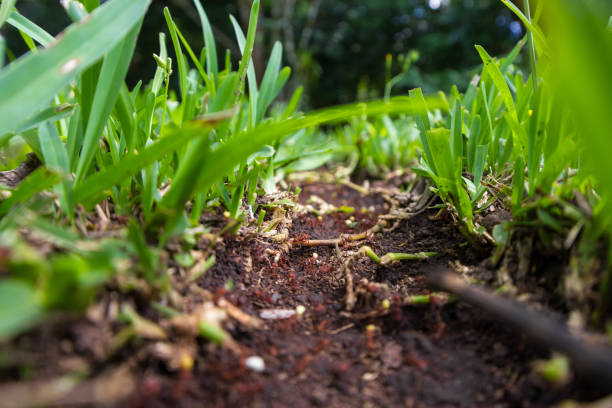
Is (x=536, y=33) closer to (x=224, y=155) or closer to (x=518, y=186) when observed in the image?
(x=518, y=186)

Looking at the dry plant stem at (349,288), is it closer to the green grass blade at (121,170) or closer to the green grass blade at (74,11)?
the green grass blade at (121,170)

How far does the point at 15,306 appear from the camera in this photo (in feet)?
1.19

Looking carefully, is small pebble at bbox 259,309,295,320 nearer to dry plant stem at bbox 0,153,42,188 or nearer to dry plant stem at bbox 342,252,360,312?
dry plant stem at bbox 342,252,360,312

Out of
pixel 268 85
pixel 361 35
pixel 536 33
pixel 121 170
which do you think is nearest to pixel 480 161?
pixel 536 33

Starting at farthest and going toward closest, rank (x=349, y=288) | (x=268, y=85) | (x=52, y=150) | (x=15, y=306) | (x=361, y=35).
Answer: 1. (x=361, y=35)
2. (x=268, y=85)
3. (x=349, y=288)
4. (x=52, y=150)
5. (x=15, y=306)

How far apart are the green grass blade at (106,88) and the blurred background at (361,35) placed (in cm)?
630

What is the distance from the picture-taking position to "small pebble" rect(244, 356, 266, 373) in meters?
0.54

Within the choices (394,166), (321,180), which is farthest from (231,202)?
(394,166)

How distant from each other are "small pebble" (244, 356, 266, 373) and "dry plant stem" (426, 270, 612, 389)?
0.92 feet

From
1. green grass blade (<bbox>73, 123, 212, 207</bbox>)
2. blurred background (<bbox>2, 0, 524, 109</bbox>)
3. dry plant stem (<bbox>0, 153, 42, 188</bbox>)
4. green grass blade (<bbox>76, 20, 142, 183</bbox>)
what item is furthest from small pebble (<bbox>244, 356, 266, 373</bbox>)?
blurred background (<bbox>2, 0, 524, 109</bbox>)

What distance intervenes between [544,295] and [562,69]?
1.25 feet

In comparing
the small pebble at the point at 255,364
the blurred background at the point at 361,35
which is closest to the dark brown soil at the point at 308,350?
the small pebble at the point at 255,364

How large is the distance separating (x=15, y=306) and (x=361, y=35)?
946 centimetres

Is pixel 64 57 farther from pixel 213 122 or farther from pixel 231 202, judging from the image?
pixel 231 202
